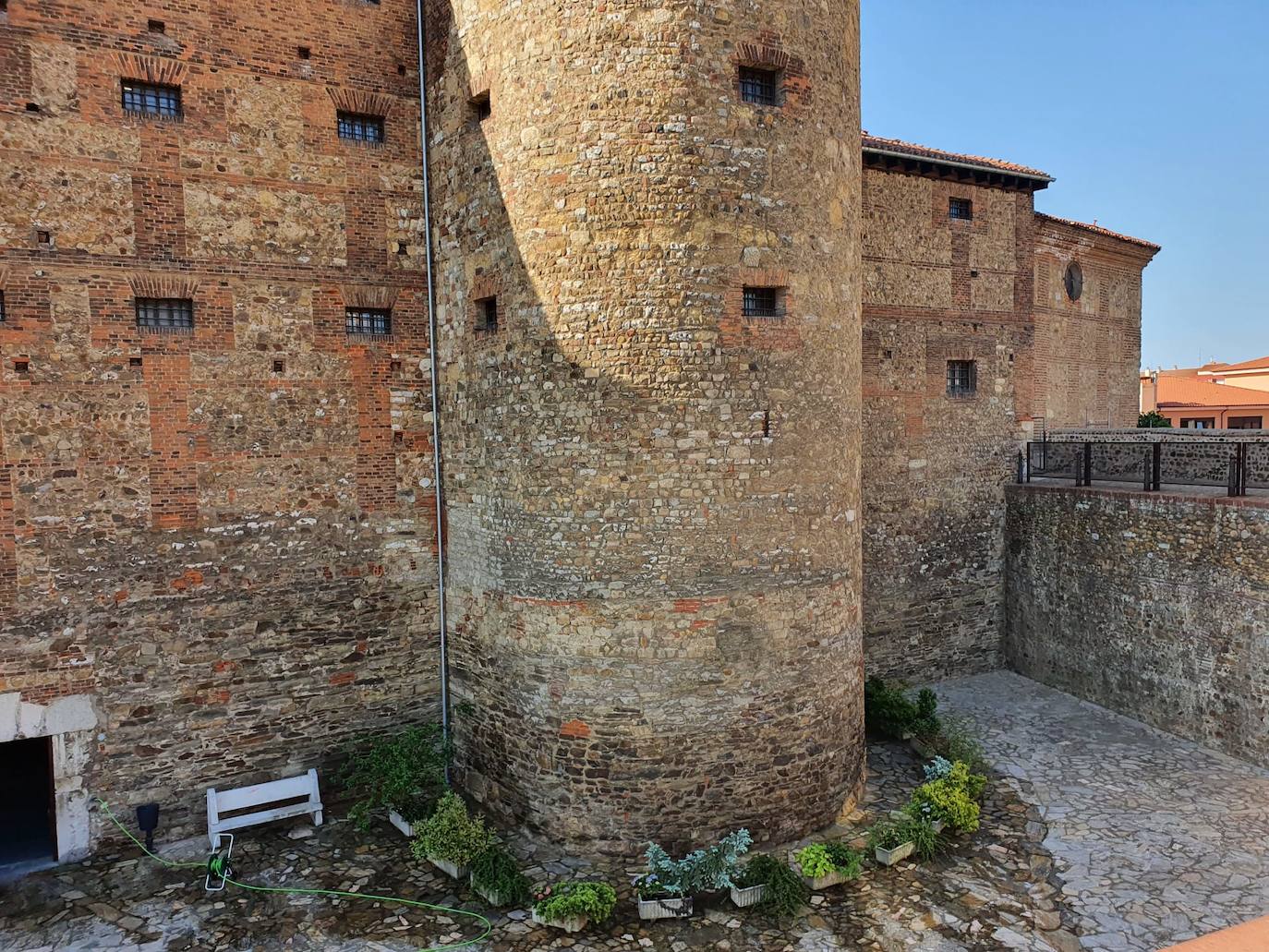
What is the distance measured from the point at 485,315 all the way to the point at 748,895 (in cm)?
699

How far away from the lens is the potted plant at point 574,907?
23.9 feet

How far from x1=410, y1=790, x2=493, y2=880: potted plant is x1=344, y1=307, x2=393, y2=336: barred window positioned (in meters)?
5.84

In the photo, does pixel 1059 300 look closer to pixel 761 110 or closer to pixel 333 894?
pixel 761 110

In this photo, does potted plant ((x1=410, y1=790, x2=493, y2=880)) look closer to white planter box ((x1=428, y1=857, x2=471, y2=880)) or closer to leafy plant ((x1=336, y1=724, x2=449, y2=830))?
white planter box ((x1=428, y1=857, x2=471, y2=880))

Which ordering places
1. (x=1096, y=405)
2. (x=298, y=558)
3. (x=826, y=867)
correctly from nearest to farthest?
(x=826, y=867) → (x=298, y=558) → (x=1096, y=405)

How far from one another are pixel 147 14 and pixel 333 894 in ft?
32.3

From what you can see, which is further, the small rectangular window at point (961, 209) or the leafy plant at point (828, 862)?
the small rectangular window at point (961, 209)

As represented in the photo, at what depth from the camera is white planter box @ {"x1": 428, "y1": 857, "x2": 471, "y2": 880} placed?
26.6ft

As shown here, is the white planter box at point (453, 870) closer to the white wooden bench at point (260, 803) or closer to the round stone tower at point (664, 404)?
the round stone tower at point (664, 404)

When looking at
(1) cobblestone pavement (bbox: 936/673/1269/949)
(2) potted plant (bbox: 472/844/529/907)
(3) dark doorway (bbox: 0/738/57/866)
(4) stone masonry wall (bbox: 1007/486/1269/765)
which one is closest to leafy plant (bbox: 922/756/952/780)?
(1) cobblestone pavement (bbox: 936/673/1269/949)

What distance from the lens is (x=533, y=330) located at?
8.59m

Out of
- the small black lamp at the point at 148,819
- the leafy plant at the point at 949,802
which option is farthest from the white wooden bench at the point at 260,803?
the leafy plant at the point at 949,802

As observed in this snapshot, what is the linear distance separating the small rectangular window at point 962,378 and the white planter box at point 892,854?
8.38 m

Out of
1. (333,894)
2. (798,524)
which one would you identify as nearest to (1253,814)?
(798,524)
